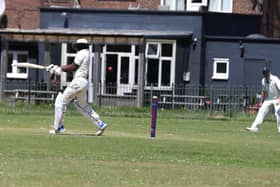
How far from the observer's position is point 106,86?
43.0m

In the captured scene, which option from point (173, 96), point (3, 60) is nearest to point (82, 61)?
point (173, 96)

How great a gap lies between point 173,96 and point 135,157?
24082 millimetres

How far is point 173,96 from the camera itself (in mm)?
40750

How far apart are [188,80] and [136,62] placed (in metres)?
2.73

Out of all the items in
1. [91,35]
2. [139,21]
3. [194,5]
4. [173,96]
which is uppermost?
[194,5]

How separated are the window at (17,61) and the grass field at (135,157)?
77.3 ft

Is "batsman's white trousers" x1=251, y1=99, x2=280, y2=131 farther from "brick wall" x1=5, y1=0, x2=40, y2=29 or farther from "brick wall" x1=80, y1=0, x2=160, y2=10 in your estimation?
"brick wall" x1=5, y1=0, x2=40, y2=29

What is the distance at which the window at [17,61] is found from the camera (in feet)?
163

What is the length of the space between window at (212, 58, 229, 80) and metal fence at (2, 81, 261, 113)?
3.88 meters

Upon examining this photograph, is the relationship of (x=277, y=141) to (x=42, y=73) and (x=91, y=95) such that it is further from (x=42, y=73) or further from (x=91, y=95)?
(x=42, y=73)

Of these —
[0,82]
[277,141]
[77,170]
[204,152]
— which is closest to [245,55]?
[0,82]

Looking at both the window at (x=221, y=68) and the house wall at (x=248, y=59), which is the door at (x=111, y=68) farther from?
the window at (x=221, y=68)

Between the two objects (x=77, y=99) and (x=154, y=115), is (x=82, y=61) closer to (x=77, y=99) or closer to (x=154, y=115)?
(x=77, y=99)

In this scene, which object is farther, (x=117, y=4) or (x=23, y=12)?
(x=117, y=4)
